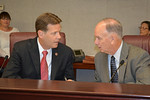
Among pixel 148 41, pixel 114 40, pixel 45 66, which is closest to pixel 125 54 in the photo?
pixel 114 40

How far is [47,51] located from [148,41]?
1.05 m

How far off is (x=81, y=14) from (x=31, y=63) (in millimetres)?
2807

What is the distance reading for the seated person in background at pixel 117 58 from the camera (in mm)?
1993

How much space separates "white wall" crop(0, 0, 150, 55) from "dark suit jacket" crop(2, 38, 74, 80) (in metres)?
2.48

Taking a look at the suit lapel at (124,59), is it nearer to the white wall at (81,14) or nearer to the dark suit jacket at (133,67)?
the dark suit jacket at (133,67)

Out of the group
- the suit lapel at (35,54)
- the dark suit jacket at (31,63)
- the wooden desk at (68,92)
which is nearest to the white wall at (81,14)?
the dark suit jacket at (31,63)

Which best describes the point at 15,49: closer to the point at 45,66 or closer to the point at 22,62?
the point at 22,62

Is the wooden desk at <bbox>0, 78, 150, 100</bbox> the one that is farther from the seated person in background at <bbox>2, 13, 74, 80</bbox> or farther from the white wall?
the white wall

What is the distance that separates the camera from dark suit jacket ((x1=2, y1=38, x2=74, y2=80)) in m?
2.25

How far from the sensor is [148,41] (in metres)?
2.40

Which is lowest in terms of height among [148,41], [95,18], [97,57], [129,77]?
[129,77]

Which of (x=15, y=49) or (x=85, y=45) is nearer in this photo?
(x=15, y=49)

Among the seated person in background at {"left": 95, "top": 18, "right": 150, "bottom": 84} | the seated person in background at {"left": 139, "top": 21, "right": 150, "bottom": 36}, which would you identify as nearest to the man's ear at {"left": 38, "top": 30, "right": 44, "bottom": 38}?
the seated person in background at {"left": 95, "top": 18, "right": 150, "bottom": 84}

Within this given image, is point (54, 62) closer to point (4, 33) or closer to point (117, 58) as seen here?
point (117, 58)
